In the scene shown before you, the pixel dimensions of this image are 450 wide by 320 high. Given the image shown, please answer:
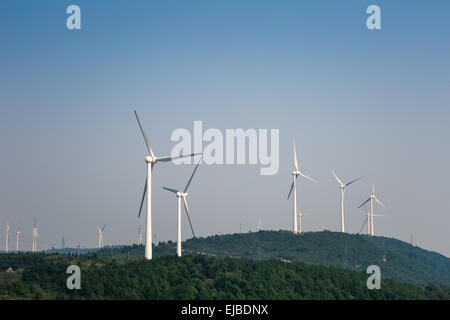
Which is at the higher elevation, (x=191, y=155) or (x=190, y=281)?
(x=191, y=155)

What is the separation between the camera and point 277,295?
646ft
